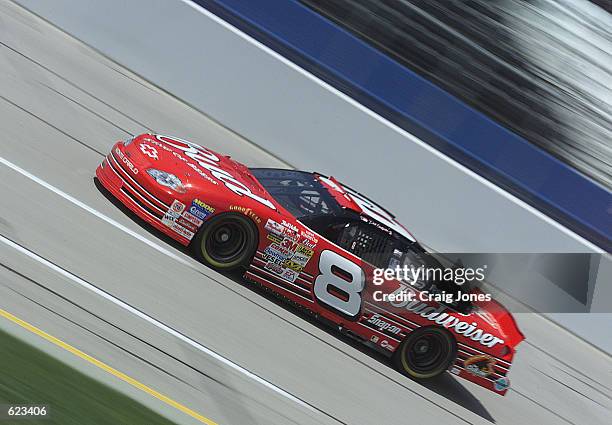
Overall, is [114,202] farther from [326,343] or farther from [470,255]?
[470,255]

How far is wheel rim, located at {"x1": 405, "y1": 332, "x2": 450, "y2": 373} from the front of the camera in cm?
873

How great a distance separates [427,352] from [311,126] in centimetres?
446

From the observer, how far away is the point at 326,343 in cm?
844

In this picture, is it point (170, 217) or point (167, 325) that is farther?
point (170, 217)

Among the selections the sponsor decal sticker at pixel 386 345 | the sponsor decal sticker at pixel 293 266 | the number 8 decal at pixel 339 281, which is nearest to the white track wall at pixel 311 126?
the sponsor decal sticker at pixel 386 345

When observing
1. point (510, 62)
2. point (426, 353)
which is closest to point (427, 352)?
point (426, 353)

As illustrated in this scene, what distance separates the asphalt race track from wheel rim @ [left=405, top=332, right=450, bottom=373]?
0.22 meters

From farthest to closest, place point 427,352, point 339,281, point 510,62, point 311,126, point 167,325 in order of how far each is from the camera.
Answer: point 510,62, point 311,126, point 427,352, point 339,281, point 167,325

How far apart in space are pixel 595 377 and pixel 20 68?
883 cm

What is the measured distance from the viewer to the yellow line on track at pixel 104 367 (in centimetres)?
608

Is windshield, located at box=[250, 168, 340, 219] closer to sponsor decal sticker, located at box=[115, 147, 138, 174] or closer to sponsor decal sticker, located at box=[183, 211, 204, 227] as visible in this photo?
sponsor decal sticker, located at box=[183, 211, 204, 227]

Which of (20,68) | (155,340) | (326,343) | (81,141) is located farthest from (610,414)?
(20,68)

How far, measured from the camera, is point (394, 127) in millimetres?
11945

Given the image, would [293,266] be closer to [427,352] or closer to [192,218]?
[192,218]
